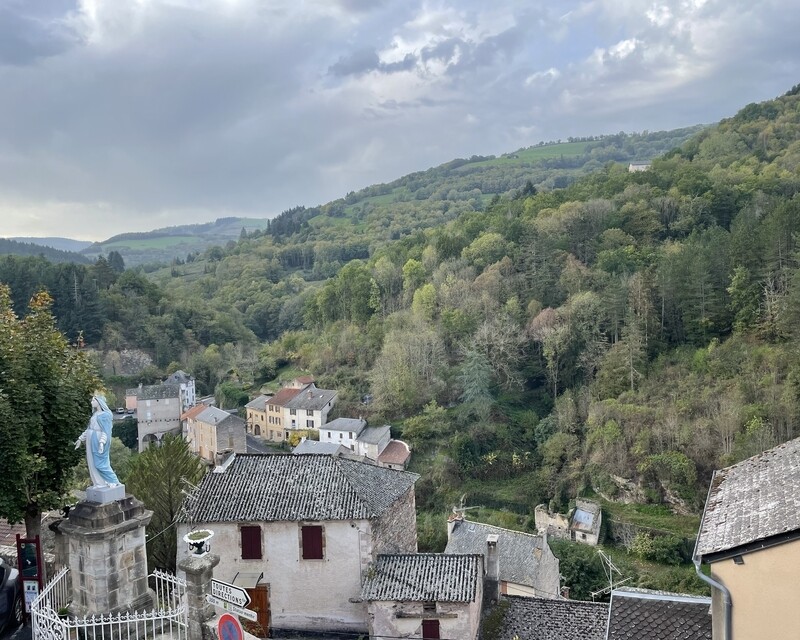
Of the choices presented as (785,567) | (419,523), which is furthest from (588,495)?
(785,567)

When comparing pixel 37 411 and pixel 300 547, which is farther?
pixel 300 547

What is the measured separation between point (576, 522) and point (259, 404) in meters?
33.4

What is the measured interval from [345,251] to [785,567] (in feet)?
370

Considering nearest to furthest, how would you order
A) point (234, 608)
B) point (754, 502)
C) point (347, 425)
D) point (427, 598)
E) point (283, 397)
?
point (754, 502) < point (234, 608) < point (427, 598) < point (347, 425) < point (283, 397)

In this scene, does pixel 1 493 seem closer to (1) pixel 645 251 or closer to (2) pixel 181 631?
(2) pixel 181 631

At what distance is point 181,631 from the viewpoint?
8883 millimetres

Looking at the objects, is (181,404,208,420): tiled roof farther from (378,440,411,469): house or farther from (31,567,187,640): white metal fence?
(31,567,187,640): white metal fence

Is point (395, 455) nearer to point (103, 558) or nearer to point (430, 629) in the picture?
point (430, 629)

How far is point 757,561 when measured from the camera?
25.7ft

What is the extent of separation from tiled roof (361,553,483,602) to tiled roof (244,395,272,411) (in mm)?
43250

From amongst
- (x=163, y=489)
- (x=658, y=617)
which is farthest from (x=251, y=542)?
(x=658, y=617)

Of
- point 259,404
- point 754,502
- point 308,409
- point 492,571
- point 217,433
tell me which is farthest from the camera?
point 259,404

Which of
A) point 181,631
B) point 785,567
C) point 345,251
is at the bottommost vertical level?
point 181,631

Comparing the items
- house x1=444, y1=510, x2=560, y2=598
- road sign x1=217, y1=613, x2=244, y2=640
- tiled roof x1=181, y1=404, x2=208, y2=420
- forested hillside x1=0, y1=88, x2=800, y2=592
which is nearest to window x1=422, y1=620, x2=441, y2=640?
road sign x1=217, y1=613, x2=244, y2=640
